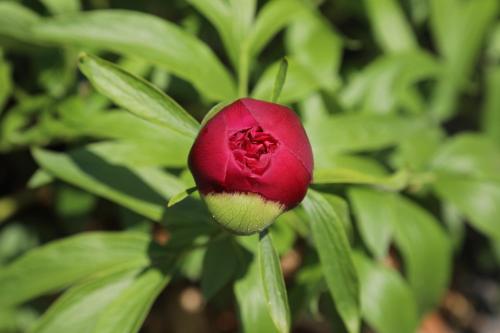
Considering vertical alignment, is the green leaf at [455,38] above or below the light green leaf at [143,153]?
below

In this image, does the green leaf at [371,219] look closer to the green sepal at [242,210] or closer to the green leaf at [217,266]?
the green leaf at [217,266]

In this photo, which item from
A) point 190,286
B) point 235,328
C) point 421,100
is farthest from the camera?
point 235,328

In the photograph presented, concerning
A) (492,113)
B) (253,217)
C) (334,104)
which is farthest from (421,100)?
(253,217)

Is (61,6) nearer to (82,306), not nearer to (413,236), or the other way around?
(82,306)

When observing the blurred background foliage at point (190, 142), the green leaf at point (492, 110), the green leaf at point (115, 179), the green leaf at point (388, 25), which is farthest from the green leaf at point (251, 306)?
the green leaf at point (492, 110)

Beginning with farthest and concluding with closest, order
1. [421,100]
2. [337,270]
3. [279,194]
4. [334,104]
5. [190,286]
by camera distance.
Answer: [190,286] < [421,100] < [334,104] < [337,270] < [279,194]

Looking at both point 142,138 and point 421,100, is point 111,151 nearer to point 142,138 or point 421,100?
point 142,138

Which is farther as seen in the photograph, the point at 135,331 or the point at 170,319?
the point at 170,319
